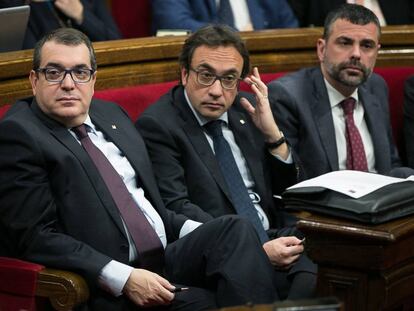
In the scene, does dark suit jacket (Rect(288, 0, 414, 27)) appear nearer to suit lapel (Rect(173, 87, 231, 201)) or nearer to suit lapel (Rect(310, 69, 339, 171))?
suit lapel (Rect(310, 69, 339, 171))

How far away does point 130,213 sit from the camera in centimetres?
230

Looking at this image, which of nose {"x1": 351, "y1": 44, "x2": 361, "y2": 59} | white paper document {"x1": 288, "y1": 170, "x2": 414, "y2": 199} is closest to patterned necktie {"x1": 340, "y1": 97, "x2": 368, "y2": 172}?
nose {"x1": 351, "y1": 44, "x2": 361, "y2": 59}

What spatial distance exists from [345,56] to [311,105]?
19 centimetres

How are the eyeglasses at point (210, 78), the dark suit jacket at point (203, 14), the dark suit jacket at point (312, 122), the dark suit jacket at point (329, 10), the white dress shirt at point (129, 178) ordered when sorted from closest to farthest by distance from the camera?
1. the white dress shirt at point (129, 178)
2. the eyeglasses at point (210, 78)
3. the dark suit jacket at point (312, 122)
4. the dark suit jacket at point (203, 14)
5. the dark suit jacket at point (329, 10)

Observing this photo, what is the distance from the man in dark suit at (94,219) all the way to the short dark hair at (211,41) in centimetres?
37

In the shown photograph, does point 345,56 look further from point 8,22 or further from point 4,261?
point 4,261

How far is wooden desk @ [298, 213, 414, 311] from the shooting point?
6.64ft

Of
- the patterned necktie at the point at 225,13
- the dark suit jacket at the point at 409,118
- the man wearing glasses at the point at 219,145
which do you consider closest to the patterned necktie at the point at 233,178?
the man wearing glasses at the point at 219,145

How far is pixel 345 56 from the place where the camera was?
2.95 metres

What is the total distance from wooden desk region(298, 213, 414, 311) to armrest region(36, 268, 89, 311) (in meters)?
0.48

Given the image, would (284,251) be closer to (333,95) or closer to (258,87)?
(258,87)

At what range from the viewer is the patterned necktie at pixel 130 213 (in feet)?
7.49

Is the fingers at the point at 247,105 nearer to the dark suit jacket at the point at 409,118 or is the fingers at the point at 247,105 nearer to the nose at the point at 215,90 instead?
the nose at the point at 215,90

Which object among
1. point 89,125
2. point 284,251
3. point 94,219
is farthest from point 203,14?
point 94,219
